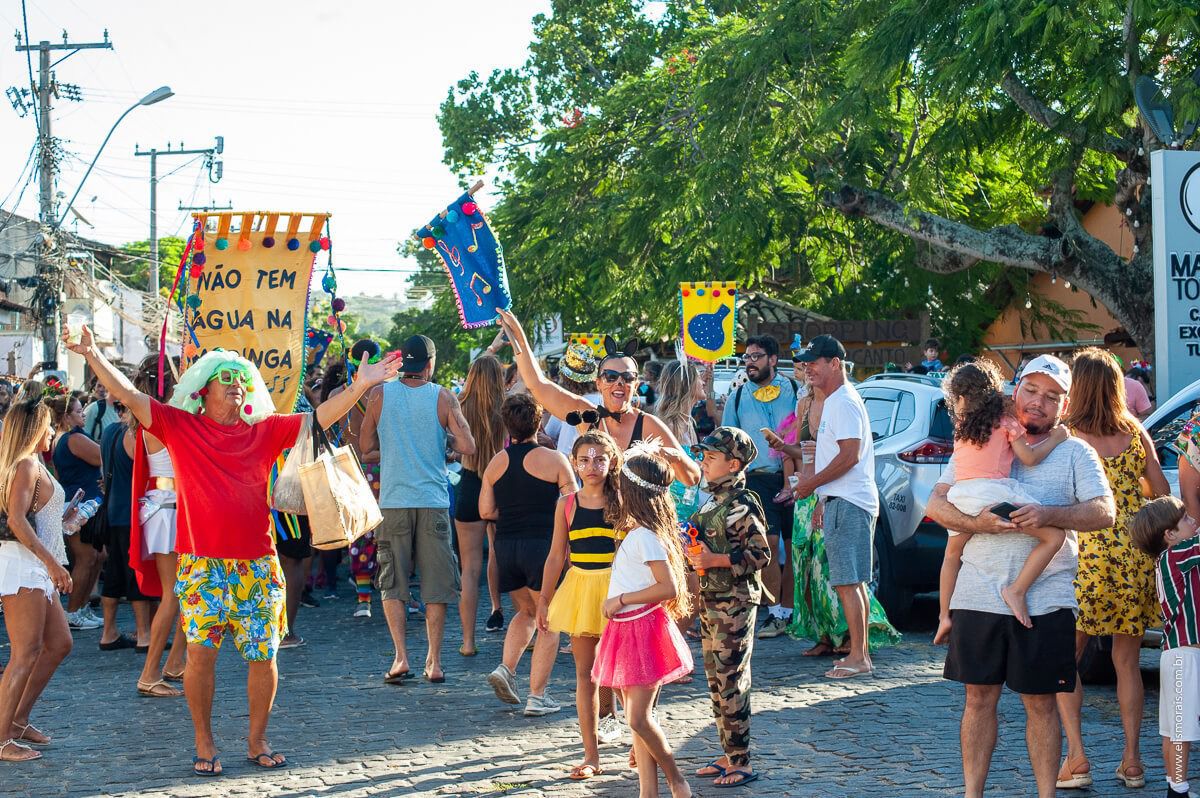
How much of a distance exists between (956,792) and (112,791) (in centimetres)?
363

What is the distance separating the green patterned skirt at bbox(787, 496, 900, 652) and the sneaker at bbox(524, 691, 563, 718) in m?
2.16

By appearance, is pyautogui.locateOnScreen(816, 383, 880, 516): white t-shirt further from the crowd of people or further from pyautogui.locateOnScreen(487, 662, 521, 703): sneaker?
pyautogui.locateOnScreen(487, 662, 521, 703): sneaker

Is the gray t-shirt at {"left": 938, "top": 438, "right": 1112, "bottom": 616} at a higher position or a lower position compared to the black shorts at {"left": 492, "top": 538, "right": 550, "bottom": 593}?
higher

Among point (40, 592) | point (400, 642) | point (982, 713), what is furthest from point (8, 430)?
point (982, 713)

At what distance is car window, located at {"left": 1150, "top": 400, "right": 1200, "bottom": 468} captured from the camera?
24.1 ft

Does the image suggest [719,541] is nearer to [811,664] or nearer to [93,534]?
[811,664]

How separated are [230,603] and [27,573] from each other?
3.76 ft

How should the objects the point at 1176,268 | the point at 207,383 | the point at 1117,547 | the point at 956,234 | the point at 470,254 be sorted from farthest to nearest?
the point at 956,234 → the point at 1176,268 → the point at 470,254 → the point at 207,383 → the point at 1117,547

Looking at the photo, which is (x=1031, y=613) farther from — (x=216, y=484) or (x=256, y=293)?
(x=256, y=293)

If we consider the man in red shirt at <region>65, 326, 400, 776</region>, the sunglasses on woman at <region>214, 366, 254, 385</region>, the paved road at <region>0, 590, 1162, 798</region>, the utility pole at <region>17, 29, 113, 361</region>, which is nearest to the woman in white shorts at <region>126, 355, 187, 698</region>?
the paved road at <region>0, 590, 1162, 798</region>

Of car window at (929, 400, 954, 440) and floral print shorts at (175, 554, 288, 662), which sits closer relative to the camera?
floral print shorts at (175, 554, 288, 662)

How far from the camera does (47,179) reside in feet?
92.0

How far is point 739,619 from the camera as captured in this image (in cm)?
590

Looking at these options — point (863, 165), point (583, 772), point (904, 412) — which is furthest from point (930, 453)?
point (863, 165)
